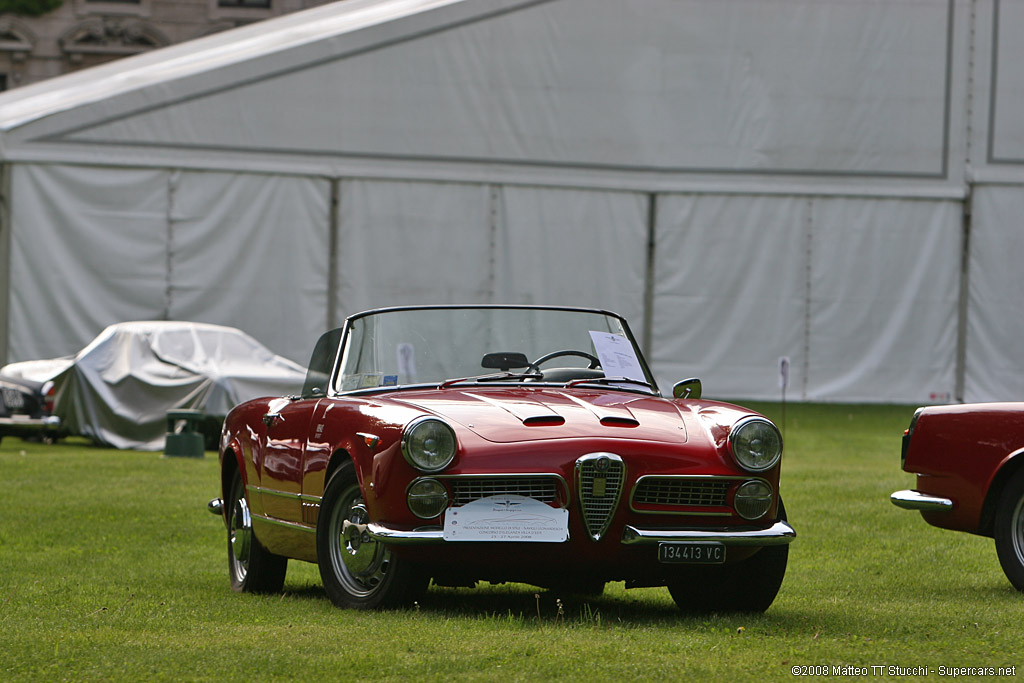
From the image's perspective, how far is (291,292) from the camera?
2309cm

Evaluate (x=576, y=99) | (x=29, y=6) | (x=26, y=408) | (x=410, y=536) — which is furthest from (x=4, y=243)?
(x=29, y=6)

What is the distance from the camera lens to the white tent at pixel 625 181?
2280 centimetres

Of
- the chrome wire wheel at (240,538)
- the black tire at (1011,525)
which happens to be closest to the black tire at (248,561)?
the chrome wire wheel at (240,538)

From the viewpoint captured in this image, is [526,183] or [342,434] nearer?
[342,434]

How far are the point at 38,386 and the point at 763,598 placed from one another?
1381 centimetres

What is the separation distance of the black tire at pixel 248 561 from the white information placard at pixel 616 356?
1771mm

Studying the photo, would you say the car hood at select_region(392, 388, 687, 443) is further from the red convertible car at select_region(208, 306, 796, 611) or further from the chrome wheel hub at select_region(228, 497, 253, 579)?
the chrome wheel hub at select_region(228, 497, 253, 579)

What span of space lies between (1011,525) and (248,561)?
3558mm

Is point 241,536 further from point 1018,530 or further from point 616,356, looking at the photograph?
point 1018,530

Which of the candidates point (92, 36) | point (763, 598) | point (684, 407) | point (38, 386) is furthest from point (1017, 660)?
point (92, 36)

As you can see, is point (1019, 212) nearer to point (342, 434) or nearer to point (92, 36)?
point (342, 434)

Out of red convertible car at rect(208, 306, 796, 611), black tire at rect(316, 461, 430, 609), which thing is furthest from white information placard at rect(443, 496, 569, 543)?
black tire at rect(316, 461, 430, 609)

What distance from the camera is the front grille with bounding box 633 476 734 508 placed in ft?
18.4

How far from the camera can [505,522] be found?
5473 millimetres
